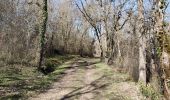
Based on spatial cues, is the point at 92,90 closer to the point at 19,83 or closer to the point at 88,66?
the point at 19,83

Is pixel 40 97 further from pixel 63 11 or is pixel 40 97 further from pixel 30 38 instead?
pixel 63 11

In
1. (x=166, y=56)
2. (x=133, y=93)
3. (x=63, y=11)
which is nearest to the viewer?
(x=166, y=56)

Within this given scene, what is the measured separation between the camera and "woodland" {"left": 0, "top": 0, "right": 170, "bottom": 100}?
17672 mm

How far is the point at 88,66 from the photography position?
38.7 m

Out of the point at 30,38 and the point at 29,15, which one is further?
the point at 29,15

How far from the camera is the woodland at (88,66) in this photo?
17.7 metres

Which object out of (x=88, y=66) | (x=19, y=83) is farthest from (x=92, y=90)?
(x=88, y=66)

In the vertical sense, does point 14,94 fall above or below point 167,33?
below

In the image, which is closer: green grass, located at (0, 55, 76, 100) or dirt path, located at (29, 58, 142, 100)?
green grass, located at (0, 55, 76, 100)

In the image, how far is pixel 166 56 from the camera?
10.9m

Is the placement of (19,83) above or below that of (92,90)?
above

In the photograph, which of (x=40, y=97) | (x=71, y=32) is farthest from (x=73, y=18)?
(x=40, y=97)

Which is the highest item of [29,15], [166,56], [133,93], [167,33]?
[29,15]

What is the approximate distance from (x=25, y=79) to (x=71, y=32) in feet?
148
